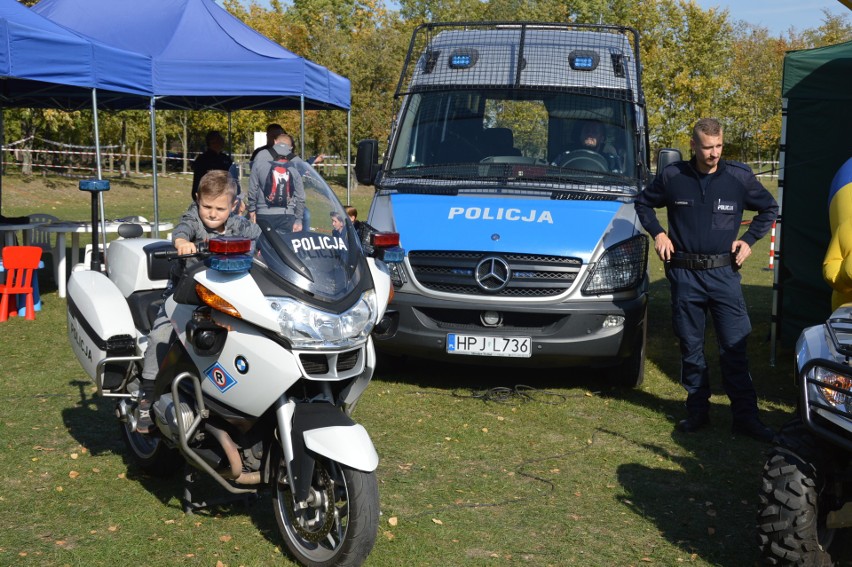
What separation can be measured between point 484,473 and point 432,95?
393 centimetres

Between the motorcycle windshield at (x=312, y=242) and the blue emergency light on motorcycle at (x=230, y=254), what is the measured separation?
0.41ft

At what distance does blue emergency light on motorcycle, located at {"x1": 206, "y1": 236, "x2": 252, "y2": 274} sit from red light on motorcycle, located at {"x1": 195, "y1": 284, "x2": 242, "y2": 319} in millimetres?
129

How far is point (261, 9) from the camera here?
5062cm

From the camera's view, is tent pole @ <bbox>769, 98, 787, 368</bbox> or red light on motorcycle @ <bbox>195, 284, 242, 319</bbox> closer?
red light on motorcycle @ <bbox>195, 284, 242, 319</bbox>

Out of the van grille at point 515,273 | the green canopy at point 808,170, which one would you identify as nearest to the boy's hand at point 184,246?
the van grille at point 515,273

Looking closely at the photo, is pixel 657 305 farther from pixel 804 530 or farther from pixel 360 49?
pixel 360 49

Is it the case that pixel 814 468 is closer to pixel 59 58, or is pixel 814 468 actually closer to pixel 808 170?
pixel 808 170

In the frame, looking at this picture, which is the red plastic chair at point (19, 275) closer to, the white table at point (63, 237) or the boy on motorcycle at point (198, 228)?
the white table at point (63, 237)

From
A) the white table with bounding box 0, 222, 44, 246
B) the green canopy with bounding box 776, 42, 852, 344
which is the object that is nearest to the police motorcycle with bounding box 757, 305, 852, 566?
the green canopy with bounding box 776, 42, 852, 344

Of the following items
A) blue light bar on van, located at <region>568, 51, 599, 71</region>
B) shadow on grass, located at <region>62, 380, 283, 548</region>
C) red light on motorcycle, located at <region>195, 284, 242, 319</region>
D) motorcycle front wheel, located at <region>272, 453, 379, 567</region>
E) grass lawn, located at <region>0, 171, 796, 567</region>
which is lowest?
grass lawn, located at <region>0, 171, 796, 567</region>

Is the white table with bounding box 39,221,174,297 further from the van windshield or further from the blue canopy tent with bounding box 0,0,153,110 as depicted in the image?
the van windshield

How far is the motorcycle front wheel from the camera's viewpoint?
3721 millimetres

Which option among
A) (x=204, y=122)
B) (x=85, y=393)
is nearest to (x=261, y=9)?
(x=204, y=122)

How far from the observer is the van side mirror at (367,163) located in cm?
793
